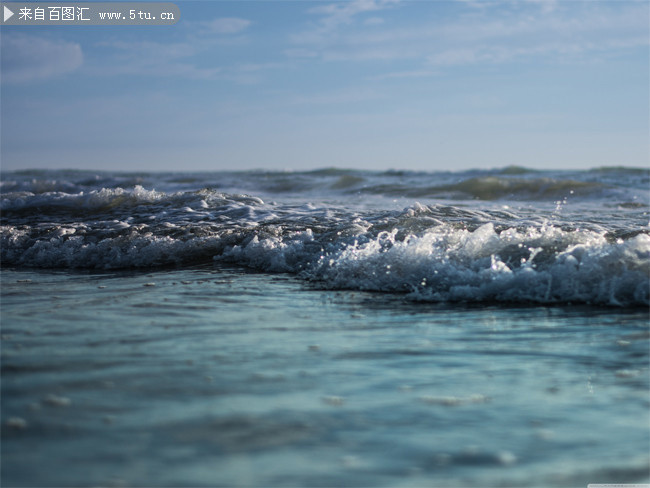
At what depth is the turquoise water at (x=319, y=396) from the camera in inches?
78.0

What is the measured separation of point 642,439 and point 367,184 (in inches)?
590

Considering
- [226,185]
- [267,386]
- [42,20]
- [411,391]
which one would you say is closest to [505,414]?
[411,391]

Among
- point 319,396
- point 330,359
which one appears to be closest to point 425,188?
point 330,359

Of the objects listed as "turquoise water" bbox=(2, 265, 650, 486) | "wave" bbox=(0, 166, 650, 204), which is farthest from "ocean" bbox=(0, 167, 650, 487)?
"wave" bbox=(0, 166, 650, 204)

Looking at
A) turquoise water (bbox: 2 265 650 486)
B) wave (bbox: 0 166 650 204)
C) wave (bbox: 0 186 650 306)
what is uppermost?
wave (bbox: 0 166 650 204)

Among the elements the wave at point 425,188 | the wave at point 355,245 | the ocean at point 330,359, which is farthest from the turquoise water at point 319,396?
the wave at point 425,188

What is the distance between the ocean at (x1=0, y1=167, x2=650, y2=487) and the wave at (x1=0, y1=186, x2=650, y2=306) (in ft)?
0.08

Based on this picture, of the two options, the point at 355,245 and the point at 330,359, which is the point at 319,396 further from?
the point at 355,245

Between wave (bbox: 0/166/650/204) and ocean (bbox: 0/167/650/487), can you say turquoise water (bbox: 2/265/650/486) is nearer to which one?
ocean (bbox: 0/167/650/487)

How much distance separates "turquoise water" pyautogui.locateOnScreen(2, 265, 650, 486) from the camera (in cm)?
198

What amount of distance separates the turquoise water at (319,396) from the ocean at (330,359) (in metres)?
0.01

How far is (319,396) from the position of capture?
2570mm

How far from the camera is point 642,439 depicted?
220 cm

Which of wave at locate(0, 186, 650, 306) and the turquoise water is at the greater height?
wave at locate(0, 186, 650, 306)
